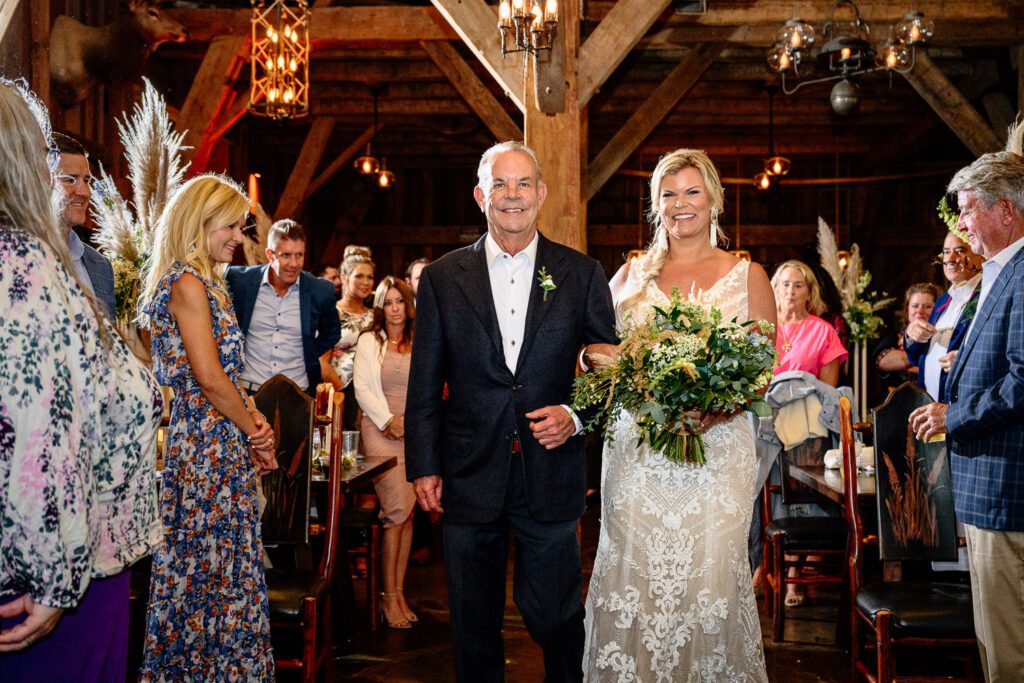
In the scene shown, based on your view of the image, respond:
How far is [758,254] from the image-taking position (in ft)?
52.7

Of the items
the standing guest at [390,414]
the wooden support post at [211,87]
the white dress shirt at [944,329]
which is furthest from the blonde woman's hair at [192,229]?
the wooden support post at [211,87]

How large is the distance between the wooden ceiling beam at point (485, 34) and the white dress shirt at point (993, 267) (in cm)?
281

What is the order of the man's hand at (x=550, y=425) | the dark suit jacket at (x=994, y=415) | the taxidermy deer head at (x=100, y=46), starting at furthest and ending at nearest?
the taxidermy deer head at (x=100, y=46), the man's hand at (x=550, y=425), the dark suit jacket at (x=994, y=415)

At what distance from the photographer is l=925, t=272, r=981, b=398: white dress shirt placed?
5086 mm

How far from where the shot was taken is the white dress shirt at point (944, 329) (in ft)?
16.7

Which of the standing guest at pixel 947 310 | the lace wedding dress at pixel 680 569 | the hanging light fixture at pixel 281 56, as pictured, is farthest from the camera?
the hanging light fixture at pixel 281 56

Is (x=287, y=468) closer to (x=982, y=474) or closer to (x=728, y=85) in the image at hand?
(x=982, y=474)

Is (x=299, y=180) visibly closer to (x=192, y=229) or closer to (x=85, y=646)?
(x=192, y=229)

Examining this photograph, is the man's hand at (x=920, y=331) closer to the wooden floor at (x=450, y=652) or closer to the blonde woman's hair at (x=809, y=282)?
the blonde woman's hair at (x=809, y=282)

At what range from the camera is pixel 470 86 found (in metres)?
9.02

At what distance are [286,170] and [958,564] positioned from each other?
12938 millimetres

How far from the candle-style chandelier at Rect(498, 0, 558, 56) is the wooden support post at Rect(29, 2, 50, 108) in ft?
12.1

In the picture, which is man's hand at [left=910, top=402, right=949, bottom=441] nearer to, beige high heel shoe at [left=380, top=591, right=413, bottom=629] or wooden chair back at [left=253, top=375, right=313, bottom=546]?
wooden chair back at [left=253, top=375, right=313, bottom=546]

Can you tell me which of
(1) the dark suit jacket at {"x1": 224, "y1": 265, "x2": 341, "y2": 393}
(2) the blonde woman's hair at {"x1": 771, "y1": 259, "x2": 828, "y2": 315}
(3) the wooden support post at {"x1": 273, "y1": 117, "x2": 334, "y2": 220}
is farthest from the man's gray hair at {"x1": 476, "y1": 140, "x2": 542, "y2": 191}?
(3) the wooden support post at {"x1": 273, "y1": 117, "x2": 334, "y2": 220}
